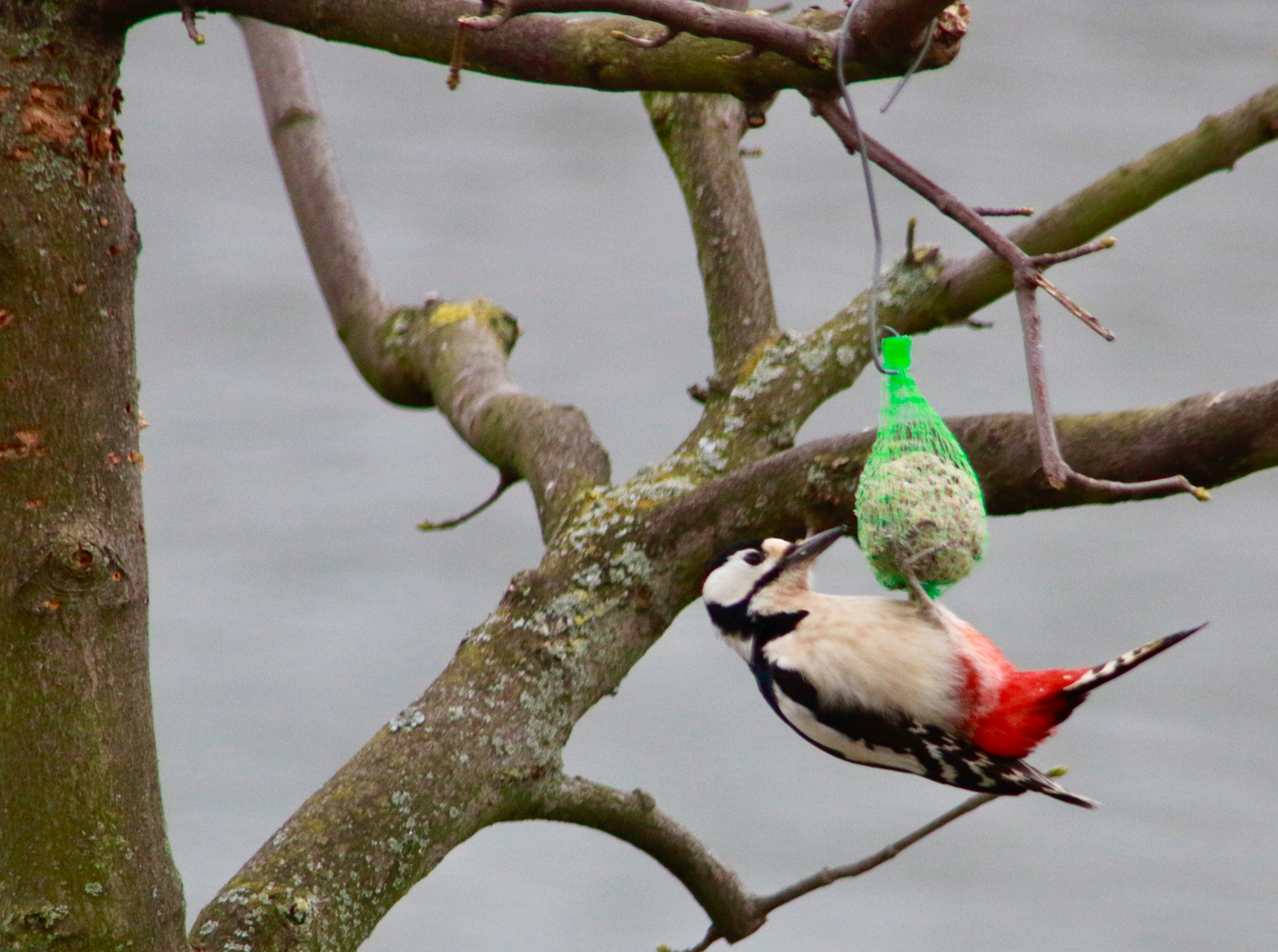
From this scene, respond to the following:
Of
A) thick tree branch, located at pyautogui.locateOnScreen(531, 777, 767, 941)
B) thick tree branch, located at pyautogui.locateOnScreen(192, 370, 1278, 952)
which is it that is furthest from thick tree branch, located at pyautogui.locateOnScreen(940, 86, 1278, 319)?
thick tree branch, located at pyautogui.locateOnScreen(531, 777, 767, 941)

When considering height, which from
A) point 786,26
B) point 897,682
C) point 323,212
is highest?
point 786,26

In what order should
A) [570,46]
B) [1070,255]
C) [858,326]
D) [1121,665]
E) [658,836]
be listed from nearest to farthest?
[1070,255], [570,46], [1121,665], [658,836], [858,326]

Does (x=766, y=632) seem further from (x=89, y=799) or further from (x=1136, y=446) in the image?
(x=89, y=799)

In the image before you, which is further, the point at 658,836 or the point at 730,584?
the point at 658,836

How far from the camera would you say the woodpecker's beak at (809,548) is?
1.89 m

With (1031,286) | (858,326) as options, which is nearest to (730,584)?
(858,326)

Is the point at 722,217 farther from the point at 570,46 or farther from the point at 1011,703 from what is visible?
the point at 570,46

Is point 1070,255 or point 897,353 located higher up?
point 1070,255

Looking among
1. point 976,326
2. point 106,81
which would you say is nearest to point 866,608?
point 976,326

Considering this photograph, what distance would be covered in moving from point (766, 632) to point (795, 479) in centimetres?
30

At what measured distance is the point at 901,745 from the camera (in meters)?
1.86

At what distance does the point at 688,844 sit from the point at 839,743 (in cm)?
37

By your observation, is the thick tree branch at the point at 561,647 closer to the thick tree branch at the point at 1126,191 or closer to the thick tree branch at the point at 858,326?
the thick tree branch at the point at 858,326

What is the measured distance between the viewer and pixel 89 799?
1381mm
